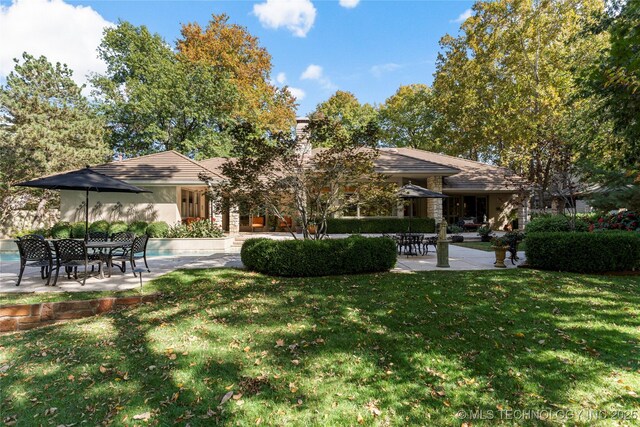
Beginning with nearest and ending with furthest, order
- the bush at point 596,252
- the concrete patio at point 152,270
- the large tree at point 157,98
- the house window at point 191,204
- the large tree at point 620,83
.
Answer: the large tree at point 620,83 < the concrete patio at point 152,270 < the bush at point 596,252 < the house window at point 191,204 < the large tree at point 157,98

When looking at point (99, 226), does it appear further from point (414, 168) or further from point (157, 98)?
point (414, 168)

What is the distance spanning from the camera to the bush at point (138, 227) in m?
14.6

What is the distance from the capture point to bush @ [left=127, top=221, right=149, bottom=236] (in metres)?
14.6

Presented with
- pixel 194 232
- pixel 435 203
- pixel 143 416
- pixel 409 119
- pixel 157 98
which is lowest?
pixel 143 416

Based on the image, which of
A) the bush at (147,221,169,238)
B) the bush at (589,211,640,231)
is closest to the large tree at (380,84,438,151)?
the bush at (589,211,640,231)

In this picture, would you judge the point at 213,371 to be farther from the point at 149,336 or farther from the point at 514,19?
the point at 514,19

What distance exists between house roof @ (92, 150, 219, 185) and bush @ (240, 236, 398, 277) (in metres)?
8.95

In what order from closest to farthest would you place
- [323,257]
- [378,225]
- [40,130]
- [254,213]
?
[323,257] → [254,213] → [40,130] → [378,225]

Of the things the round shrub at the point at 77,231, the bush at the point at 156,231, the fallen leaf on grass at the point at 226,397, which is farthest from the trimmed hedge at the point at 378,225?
the fallen leaf on grass at the point at 226,397

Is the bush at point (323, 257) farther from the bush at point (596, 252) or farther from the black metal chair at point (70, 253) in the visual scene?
the bush at point (596, 252)

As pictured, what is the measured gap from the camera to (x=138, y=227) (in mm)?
14812

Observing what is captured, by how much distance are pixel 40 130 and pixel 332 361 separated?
22.7 meters

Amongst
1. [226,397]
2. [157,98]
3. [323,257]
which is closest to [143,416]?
[226,397]

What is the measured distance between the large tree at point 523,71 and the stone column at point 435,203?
3.90m
